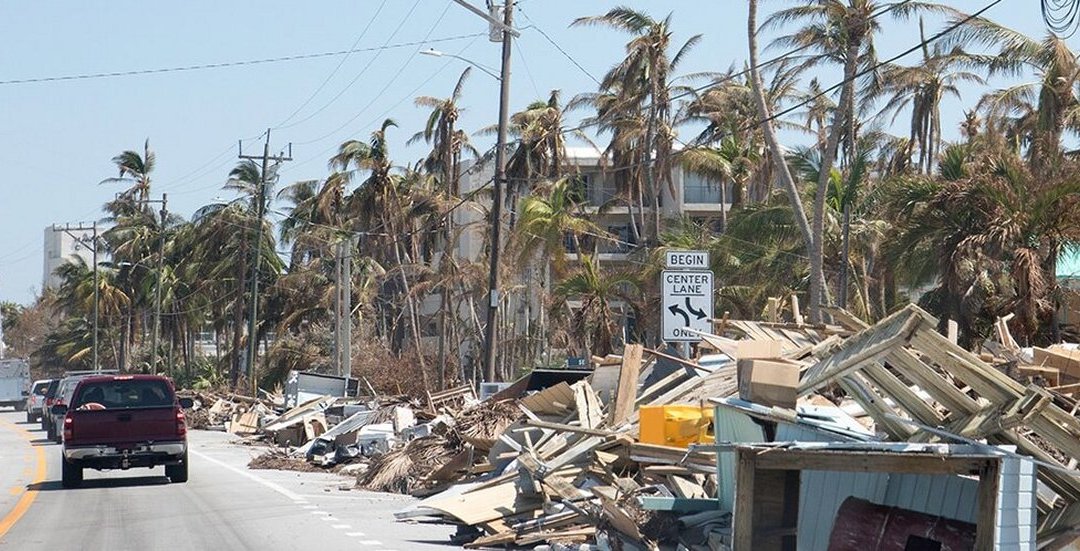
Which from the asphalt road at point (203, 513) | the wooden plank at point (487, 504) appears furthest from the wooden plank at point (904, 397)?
the asphalt road at point (203, 513)

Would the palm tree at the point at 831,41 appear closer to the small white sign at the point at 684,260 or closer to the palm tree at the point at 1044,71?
the palm tree at the point at 1044,71

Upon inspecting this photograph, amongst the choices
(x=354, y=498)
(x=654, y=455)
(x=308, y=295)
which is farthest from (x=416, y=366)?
(x=654, y=455)

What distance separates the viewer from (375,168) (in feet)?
211

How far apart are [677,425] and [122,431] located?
1085 cm

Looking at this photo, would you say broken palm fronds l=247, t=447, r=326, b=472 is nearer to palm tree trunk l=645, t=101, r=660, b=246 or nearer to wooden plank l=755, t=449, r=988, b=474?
wooden plank l=755, t=449, r=988, b=474

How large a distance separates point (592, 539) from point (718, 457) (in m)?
1.57

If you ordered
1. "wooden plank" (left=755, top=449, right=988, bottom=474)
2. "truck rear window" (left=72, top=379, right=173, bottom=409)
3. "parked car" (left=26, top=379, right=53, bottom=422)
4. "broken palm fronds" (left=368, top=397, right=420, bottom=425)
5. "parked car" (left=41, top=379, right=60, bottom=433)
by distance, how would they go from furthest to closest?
"parked car" (left=26, top=379, right=53, bottom=422) → "parked car" (left=41, top=379, right=60, bottom=433) → "broken palm fronds" (left=368, top=397, right=420, bottom=425) → "truck rear window" (left=72, top=379, right=173, bottom=409) → "wooden plank" (left=755, top=449, right=988, bottom=474)

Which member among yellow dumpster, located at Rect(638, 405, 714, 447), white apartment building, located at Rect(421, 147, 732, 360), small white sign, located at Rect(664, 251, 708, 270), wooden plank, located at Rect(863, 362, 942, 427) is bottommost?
yellow dumpster, located at Rect(638, 405, 714, 447)

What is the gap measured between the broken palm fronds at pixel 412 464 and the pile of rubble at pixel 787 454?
0.10 metres

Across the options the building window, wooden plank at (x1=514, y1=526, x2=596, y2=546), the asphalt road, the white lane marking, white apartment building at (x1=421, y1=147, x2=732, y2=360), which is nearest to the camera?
wooden plank at (x1=514, y1=526, x2=596, y2=546)

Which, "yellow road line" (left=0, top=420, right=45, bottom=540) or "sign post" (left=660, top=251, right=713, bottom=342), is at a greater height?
"sign post" (left=660, top=251, right=713, bottom=342)

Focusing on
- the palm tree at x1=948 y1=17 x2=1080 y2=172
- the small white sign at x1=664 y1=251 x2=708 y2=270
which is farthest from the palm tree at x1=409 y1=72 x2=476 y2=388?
the small white sign at x1=664 y1=251 x2=708 y2=270

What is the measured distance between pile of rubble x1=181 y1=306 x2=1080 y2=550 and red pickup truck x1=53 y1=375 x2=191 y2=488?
4.50 metres

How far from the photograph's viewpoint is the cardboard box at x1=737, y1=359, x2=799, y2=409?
A: 39.5 feet
